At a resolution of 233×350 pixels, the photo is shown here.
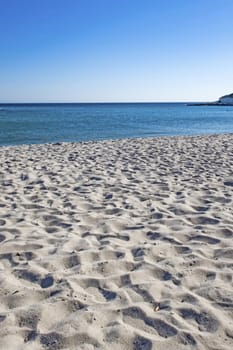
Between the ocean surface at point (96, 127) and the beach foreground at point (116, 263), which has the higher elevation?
the beach foreground at point (116, 263)

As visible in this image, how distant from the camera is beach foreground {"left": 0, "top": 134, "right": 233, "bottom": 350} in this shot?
110 inches

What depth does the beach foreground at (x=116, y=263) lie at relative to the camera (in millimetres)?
2795

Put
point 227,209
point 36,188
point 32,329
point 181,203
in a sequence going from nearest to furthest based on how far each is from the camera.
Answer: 1. point 32,329
2. point 227,209
3. point 181,203
4. point 36,188

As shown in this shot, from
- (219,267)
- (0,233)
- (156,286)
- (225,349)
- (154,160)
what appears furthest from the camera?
(154,160)

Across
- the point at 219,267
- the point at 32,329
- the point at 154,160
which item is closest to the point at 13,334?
the point at 32,329

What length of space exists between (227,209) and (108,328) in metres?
3.41

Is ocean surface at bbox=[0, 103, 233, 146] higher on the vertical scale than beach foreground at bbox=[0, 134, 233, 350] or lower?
lower

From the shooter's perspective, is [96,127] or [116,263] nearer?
[116,263]

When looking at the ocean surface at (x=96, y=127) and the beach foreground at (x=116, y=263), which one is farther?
the ocean surface at (x=96, y=127)

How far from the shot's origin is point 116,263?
3887 mm

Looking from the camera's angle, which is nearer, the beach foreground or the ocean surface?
the beach foreground

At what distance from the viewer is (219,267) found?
382 cm

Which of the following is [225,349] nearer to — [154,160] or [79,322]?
[79,322]

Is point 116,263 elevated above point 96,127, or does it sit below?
above
